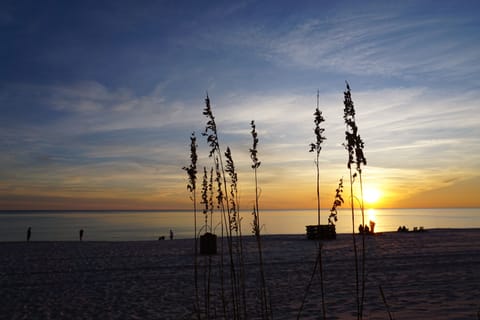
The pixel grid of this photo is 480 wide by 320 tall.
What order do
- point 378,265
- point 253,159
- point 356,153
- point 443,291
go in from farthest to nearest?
point 378,265 → point 443,291 → point 253,159 → point 356,153

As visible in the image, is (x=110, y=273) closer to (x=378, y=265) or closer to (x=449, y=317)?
(x=378, y=265)

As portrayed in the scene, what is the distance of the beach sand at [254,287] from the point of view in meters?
9.11

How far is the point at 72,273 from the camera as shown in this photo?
53.5ft

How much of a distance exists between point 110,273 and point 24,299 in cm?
481

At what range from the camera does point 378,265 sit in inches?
623

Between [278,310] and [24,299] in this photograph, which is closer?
[278,310]

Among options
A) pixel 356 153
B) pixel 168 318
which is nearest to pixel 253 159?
pixel 356 153

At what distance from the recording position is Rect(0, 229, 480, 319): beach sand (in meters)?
9.11

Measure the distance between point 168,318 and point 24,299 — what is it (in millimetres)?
4922

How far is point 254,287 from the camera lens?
39.4 ft

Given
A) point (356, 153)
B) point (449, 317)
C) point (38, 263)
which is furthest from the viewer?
point (38, 263)

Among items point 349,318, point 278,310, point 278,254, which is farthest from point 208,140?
point 278,254

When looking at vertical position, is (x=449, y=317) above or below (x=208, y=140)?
below

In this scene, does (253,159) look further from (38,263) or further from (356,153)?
(38,263)
